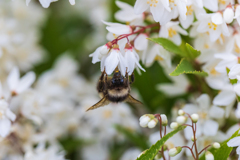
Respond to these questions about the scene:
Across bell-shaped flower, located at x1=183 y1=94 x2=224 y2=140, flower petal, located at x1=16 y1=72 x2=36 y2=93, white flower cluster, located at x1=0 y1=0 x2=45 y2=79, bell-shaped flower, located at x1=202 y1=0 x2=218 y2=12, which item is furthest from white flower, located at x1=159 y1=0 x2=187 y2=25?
white flower cluster, located at x1=0 y1=0 x2=45 y2=79

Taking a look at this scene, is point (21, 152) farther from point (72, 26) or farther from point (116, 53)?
point (72, 26)

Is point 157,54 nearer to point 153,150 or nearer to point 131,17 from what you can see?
point 131,17

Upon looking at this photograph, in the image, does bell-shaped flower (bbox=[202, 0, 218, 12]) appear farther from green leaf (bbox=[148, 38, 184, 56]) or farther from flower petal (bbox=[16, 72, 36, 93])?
flower petal (bbox=[16, 72, 36, 93])

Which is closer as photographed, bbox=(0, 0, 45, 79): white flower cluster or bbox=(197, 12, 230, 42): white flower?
bbox=(197, 12, 230, 42): white flower

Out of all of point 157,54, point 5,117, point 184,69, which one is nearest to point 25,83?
point 5,117

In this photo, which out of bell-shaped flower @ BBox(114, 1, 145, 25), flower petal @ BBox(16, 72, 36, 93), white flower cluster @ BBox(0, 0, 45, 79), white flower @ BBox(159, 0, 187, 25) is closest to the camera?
white flower @ BBox(159, 0, 187, 25)

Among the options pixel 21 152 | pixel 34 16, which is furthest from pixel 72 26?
pixel 21 152

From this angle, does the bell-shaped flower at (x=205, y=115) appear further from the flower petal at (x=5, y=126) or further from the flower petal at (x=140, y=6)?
the flower petal at (x=5, y=126)
